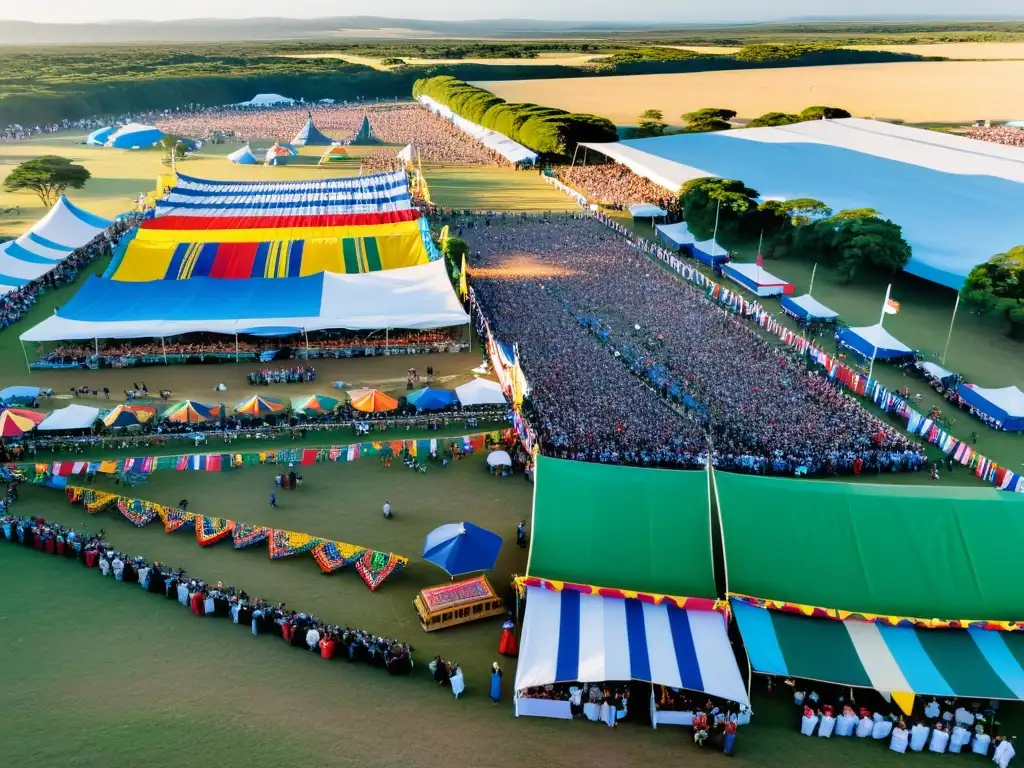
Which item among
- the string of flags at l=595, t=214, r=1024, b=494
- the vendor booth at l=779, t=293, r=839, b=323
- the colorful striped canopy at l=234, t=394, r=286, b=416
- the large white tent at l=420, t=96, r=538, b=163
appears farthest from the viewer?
the large white tent at l=420, t=96, r=538, b=163

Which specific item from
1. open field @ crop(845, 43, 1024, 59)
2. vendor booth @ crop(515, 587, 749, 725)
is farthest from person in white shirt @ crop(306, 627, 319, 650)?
open field @ crop(845, 43, 1024, 59)

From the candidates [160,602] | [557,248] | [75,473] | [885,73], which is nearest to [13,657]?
[160,602]

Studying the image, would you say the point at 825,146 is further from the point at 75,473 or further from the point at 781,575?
the point at 75,473

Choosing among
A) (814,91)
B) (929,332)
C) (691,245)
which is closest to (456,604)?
(929,332)

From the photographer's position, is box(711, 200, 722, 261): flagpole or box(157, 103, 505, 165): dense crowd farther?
box(157, 103, 505, 165): dense crowd

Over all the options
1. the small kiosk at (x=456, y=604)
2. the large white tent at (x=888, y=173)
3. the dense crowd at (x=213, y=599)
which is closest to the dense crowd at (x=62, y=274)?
the dense crowd at (x=213, y=599)

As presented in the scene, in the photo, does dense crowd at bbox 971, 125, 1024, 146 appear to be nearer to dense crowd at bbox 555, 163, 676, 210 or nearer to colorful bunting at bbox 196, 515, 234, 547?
dense crowd at bbox 555, 163, 676, 210

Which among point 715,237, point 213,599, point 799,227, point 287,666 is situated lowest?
point 287,666

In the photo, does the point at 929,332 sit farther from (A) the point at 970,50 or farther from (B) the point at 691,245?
(A) the point at 970,50
